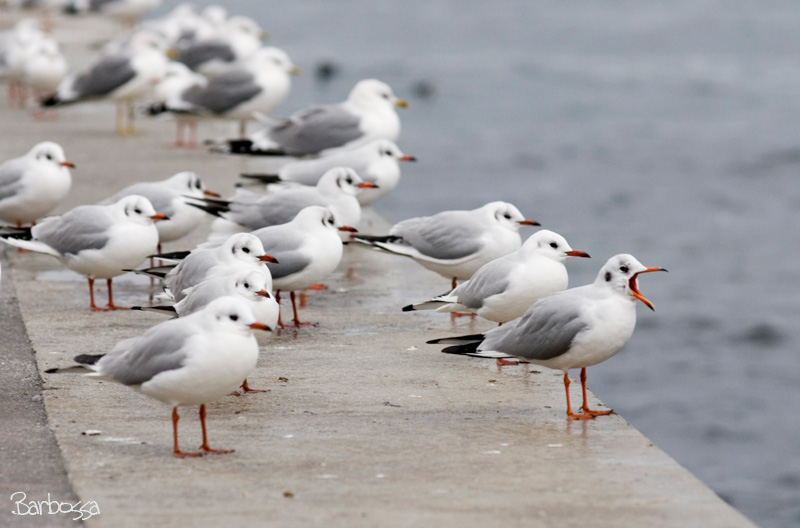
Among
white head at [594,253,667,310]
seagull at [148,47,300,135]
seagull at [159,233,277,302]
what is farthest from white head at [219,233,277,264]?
seagull at [148,47,300,135]

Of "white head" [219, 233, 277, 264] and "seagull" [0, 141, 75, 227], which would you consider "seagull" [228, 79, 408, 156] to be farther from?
"white head" [219, 233, 277, 264]

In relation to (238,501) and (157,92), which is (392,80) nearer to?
(157,92)

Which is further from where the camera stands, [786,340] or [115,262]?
[786,340]

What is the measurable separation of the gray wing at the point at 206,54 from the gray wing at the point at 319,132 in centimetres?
553

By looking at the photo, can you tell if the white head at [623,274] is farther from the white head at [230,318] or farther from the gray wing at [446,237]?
the gray wing at [446,237]

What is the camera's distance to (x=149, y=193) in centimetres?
848

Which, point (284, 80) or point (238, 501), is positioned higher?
point (284, 80)

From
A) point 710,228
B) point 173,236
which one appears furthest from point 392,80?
point 173,236

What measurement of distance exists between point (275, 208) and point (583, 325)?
3.10 meters

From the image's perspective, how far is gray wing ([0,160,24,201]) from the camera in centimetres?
900

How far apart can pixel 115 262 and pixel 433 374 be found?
7.22 feet

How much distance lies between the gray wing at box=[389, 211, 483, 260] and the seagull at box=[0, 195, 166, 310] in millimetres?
1530

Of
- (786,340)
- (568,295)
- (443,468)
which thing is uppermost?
(568,295)

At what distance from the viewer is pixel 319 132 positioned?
450 inches
